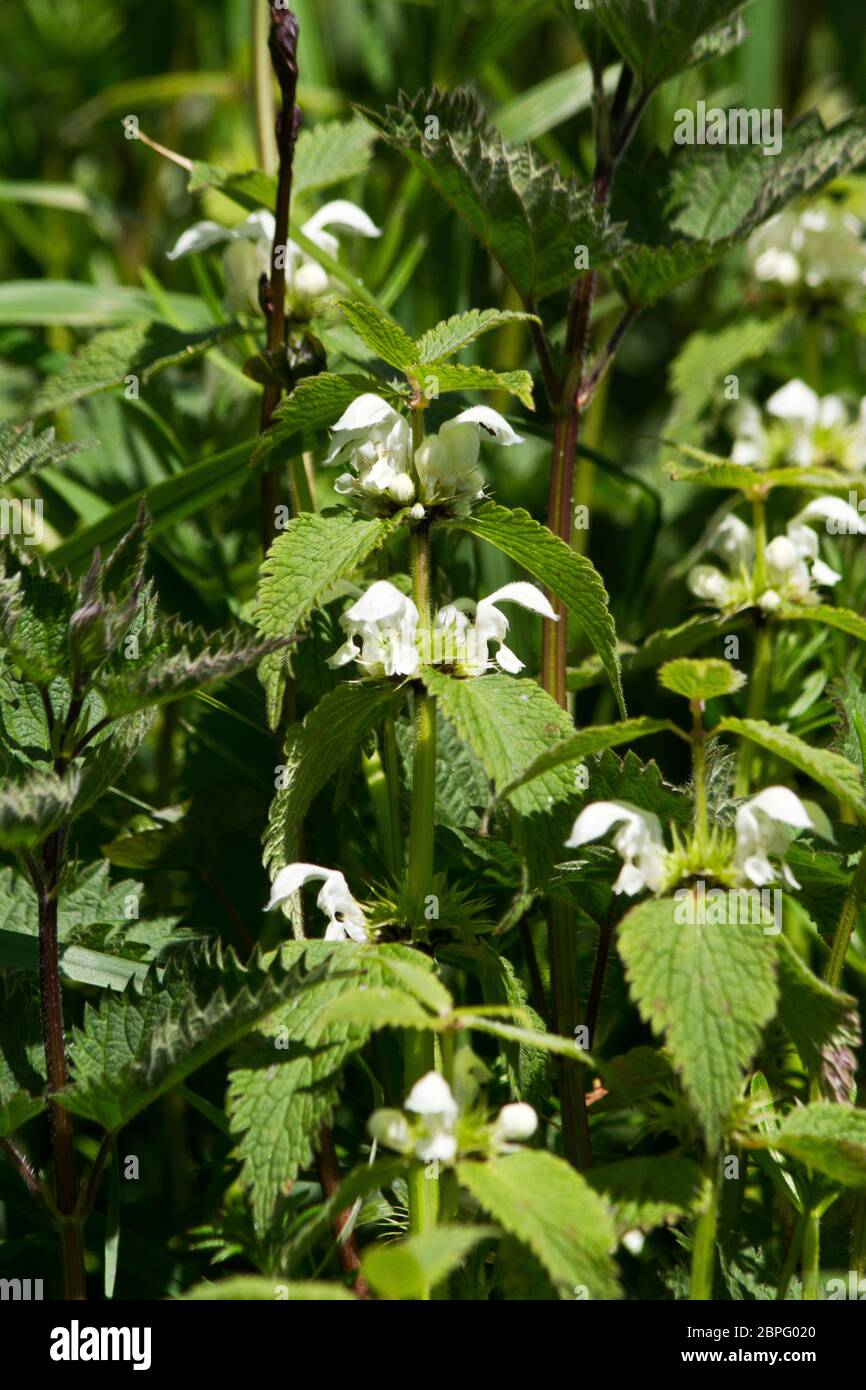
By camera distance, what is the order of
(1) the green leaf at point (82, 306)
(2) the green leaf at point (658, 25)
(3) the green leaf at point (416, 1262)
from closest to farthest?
1. (3) the green leaf at point (416, 1262)
2. (2) the green leaf at point (658, 25)
3. (1) the green leaf at point (82, 306)

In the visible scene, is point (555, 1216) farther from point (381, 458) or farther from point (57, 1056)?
point (381, 458)

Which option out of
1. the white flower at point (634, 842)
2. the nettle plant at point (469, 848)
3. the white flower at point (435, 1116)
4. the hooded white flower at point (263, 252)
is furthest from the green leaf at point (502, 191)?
the white flower at point (435, 1116)

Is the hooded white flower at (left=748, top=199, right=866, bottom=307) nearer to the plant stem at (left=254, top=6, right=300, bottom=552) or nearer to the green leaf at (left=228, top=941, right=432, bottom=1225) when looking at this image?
the plant stem at (left=254, top=6, right=300, bottom=552)

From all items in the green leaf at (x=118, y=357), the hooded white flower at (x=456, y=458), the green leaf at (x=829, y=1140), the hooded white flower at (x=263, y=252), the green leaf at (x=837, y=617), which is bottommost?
the green leaf at (x=829, y=1140)

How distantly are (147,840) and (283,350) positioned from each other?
33 cm

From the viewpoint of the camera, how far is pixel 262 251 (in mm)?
962

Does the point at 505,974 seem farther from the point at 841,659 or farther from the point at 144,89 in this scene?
the point at 144,89

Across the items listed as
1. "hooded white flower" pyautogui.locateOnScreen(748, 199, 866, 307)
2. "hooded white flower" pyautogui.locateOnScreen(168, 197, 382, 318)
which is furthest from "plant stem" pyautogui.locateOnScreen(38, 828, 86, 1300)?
"hooded white flower" pyautogui.locateOnScreen(748, 199, 866, 307)

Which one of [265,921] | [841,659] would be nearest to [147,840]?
[265,921]

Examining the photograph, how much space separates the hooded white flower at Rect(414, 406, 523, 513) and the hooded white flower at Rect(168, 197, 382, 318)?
26cm

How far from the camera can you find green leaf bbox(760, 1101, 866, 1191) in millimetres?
622

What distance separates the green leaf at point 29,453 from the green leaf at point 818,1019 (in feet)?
1.49

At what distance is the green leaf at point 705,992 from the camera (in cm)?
57

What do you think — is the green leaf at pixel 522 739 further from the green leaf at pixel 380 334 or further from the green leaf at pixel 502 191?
the green leaf at pixel 502 191
